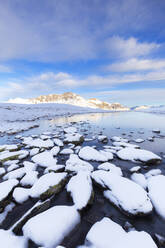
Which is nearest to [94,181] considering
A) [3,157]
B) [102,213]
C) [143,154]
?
[102,213]

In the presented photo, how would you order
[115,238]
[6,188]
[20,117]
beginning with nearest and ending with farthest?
[115,238]
[6,188]
[20,117]

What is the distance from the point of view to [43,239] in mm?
1831

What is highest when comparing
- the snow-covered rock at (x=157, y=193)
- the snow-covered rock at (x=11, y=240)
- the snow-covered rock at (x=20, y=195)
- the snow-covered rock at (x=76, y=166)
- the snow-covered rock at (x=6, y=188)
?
the snow-covered rock at (x=157, y=193)

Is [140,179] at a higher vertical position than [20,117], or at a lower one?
lower

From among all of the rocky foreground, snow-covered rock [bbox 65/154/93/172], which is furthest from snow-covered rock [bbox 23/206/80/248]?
snow-covered rock [bbox 65/154/93/172]

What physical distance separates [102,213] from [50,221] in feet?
3.69

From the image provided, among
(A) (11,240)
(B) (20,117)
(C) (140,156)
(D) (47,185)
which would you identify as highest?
(B) (20,117)

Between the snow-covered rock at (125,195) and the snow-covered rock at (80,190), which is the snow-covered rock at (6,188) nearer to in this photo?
the snow-covered rock at (80,190)

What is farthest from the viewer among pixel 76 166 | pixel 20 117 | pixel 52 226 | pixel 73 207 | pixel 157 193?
pixel 20 117

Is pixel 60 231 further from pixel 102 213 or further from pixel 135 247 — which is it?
pixel 135 247

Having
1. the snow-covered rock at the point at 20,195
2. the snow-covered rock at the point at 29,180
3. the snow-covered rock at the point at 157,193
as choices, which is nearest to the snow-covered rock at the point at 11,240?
the snow-covered rock at the point at 20,195

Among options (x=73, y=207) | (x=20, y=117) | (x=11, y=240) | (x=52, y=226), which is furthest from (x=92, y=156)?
(x=20, y=117)

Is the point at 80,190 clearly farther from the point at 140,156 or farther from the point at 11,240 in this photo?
the point at 140,156

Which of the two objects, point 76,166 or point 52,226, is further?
point 76,166
